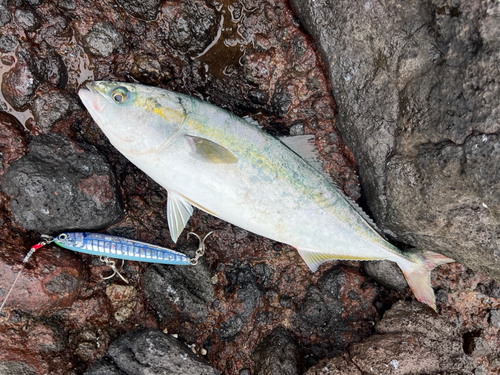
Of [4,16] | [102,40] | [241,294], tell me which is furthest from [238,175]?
[4,16]

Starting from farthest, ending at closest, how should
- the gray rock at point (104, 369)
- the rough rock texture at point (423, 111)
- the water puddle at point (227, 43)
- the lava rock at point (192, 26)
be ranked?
the water puddle at point (227, 43) < the lava rock at point (192, 26) < the gray rock at point (104, 369) < the rough rock texture at point (423, 111)

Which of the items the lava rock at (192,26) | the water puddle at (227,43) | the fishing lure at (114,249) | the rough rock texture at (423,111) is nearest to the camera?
the rough rock texture at (423,111)

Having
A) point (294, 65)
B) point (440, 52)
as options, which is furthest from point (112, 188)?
point (440, 52)

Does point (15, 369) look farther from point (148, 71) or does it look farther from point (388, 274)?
point (388, 274)

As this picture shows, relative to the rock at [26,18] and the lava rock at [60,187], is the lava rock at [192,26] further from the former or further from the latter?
the lava rock at [60,187]

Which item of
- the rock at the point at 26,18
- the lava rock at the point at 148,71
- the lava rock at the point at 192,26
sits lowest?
the lava rock at the point at 148,71

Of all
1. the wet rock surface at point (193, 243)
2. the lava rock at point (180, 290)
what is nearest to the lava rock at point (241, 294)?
the wet rock surface at point (193, 243)

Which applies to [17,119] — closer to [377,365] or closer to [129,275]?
[129,275]
